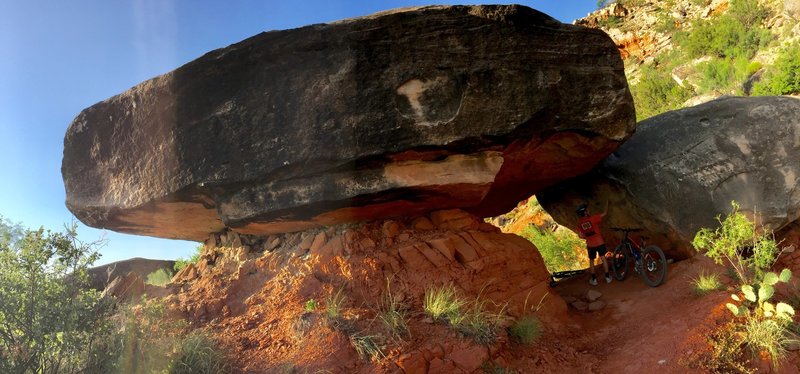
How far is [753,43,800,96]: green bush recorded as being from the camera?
41.2 feet

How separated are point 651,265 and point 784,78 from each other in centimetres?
912

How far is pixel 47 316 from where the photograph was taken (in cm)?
477

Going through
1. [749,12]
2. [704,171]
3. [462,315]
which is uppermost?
[749,12]

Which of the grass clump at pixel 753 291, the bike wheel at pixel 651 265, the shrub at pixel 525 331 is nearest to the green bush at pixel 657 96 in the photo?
the bike wheel at pixel 651 265

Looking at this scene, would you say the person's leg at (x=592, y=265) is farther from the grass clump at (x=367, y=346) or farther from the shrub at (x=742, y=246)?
the grass clump at (x=367, y=346)

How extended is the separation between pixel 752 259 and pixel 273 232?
20.8 ft

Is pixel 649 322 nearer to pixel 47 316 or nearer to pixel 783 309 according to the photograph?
pixel 783 309

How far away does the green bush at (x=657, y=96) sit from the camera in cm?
1856

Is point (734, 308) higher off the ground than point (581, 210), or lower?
lower

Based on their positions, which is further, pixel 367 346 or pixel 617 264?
pixel 617 264

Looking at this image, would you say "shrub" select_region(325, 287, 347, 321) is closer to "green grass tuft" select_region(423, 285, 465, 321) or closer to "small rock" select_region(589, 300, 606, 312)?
"green grass tuft" select_region(423, 285, 465, 321)

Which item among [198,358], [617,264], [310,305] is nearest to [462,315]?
[310,305]

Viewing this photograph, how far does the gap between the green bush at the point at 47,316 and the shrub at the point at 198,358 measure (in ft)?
2.05

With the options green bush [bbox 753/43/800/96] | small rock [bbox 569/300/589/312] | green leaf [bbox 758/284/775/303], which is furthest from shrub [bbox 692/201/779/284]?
green bush [bbox 753/43/800/96]
